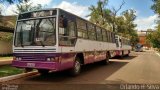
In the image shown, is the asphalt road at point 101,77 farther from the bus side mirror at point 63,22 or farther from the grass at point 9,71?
the bus side mirror at point 63,22

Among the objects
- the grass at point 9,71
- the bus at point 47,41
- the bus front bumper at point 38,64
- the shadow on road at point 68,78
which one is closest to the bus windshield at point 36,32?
the bus at point 47,41

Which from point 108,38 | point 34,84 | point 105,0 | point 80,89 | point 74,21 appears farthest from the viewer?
point 105,0

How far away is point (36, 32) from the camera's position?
10.8 meters

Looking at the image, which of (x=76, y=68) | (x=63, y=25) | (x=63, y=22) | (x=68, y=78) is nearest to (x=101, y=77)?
(x=76, y=68)

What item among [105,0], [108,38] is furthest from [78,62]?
[105,0]

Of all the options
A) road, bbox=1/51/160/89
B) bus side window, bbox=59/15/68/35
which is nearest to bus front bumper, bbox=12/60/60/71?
road, bbox=1/51/160/89

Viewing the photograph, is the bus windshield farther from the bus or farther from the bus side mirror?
the bus side mirror

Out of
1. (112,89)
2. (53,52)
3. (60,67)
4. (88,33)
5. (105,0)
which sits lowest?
(112,89)

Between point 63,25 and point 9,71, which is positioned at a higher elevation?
point 63,25

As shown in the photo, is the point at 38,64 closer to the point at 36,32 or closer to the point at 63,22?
the point at 36,32

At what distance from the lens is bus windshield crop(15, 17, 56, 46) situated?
10539 millimetres

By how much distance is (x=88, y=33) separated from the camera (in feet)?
48.0

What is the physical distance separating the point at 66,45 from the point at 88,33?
3.82m

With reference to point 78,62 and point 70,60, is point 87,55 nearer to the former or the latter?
Answer: point 78,62
